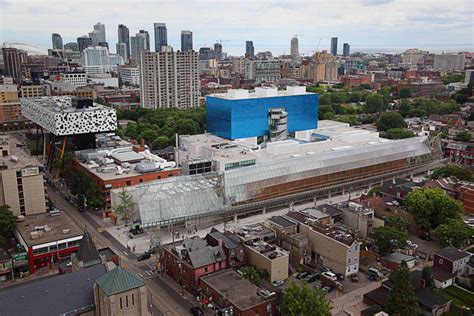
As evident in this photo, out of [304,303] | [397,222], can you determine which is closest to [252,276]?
[304,303]

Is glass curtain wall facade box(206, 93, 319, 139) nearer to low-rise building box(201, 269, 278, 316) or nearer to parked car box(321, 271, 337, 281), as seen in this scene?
parked car box(321, 271, 337, 281)

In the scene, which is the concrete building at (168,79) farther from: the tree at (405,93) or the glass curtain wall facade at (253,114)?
the tree at (405,93)

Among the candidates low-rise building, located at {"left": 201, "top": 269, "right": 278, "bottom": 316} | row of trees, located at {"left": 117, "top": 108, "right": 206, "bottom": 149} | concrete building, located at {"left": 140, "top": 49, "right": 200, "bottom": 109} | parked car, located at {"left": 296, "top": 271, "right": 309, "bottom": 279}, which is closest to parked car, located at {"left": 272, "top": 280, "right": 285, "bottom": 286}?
parked car, located at {"left": 296, "top": 271, "right": 309, "bottom": 279}

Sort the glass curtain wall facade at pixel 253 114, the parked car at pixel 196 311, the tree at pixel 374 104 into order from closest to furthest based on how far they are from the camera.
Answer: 1. the parked car at pixel 196 311
2. the glass curtain wall facade at pixel 253 114
3. the tree at pixel 374 104

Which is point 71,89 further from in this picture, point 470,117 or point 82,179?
point 470,117

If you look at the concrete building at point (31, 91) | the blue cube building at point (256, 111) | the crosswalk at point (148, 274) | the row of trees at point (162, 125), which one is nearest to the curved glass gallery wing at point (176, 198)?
the crosswalk at point (148, 274)

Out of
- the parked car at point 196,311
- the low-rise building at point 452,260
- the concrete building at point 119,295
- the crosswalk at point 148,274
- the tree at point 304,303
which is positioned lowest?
the crosswalk at point 148,274
